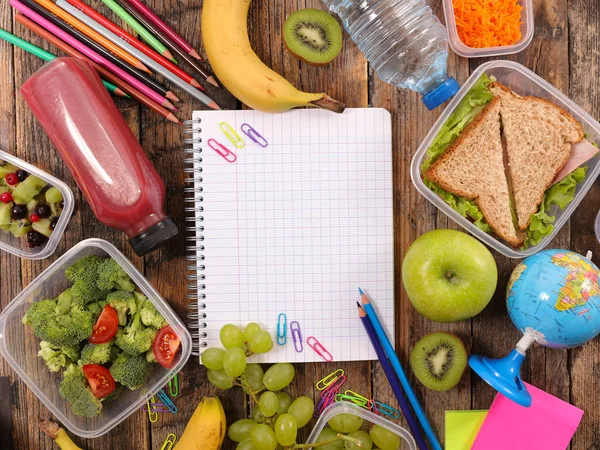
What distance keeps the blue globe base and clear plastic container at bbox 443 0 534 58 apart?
55 centimetres

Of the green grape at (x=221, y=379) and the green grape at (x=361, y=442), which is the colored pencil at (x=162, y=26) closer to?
the green grape at (x=221, y=379)

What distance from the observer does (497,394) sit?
39.4 inches

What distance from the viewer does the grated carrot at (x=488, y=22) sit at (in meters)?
0.95

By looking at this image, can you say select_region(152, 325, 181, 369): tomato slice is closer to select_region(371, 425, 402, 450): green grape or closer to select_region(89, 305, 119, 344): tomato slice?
select_region(89, 305, 119, 344): tomato slice

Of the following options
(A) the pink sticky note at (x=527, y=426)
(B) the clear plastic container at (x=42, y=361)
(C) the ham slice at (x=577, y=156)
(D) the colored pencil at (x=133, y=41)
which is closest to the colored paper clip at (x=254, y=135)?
(D) the colored pencil at (x=133, y=41)

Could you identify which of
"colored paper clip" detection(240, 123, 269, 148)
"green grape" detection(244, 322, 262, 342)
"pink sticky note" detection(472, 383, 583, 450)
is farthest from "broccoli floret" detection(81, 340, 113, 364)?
"pink sticky note" detection(472, 383, 583, 450)

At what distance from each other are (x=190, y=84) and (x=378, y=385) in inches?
26.7

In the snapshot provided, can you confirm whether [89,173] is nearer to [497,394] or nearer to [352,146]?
[352,146]

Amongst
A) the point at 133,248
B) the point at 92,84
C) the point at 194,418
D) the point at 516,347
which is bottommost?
the point at 194,418

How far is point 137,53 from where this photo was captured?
0.96 metres

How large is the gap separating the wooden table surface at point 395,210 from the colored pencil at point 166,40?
35 mm

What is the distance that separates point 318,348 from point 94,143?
1.80 ft

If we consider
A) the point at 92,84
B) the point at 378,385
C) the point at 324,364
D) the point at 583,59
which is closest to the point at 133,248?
the point at 92,84

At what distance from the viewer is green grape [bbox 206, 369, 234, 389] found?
3.15 feet
